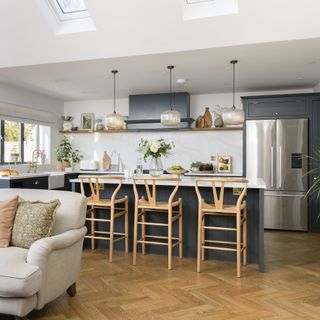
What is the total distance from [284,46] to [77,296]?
3320 millimetres

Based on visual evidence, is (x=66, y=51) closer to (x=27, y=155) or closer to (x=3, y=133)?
(x=3, y=133)

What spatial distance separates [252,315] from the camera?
2543 mm

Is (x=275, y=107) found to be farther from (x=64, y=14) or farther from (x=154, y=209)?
(x=64, y=14)

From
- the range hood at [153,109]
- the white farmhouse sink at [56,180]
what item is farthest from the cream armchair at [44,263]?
the range hood at [153,109]

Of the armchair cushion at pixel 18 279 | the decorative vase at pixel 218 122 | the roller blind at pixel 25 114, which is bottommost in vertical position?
the armchair cushion at pixel 18 279

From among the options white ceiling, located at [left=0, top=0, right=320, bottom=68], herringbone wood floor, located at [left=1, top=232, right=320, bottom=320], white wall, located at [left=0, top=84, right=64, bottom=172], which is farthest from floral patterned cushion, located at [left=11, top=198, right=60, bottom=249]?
white wall, located at [left=0, top=84, right=64, bottom=172]

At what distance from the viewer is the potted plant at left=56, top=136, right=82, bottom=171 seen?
280 inches

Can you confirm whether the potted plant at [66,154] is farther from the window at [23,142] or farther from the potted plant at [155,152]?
the potted plant at [155,152]

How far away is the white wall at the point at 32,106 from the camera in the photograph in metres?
5.78

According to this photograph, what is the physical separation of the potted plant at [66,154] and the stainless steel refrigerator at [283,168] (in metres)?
3.65

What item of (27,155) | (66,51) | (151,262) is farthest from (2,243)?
(27,155)

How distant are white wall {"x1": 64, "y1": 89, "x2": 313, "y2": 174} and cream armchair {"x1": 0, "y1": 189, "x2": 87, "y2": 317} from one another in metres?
4.00

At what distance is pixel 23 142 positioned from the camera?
6492 millimetres

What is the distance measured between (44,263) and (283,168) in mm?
4330
